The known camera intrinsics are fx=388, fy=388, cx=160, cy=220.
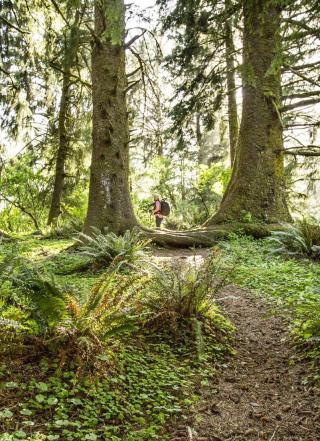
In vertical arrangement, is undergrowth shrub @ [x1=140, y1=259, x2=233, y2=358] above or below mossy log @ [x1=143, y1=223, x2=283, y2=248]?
below

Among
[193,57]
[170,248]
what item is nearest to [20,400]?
Result: [170,248]

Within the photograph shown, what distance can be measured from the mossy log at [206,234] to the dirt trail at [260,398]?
4541 millimetres

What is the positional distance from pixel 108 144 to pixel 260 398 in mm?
6359

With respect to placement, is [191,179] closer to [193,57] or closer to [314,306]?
[193,57]

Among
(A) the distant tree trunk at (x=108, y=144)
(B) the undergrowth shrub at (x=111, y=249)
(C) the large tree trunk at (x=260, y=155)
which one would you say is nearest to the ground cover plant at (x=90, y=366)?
(B) the undergrowth shrub at (x=111, y=249)

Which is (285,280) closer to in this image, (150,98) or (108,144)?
(108,144)

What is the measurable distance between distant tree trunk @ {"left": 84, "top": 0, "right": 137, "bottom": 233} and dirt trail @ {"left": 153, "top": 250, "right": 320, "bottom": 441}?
4.66m

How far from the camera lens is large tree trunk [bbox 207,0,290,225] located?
9336 millimetres

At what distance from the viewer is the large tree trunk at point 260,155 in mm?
9336

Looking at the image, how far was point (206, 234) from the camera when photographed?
8734mm

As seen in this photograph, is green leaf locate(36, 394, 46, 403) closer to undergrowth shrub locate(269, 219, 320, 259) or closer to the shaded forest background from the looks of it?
the shaded forest background

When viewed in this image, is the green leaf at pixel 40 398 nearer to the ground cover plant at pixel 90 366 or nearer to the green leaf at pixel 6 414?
the ground cover plant at pixel 90 366

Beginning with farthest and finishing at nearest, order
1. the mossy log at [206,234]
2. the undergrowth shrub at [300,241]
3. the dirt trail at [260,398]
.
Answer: the mossy log at [206,234] → the undergrowth shrub at [300,241] → the dirt trail at [260,398]

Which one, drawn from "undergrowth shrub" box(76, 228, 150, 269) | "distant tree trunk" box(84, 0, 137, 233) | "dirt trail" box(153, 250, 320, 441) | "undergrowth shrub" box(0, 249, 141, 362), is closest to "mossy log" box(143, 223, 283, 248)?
"distant tree trunk" box(84, 0, 137, 233)
